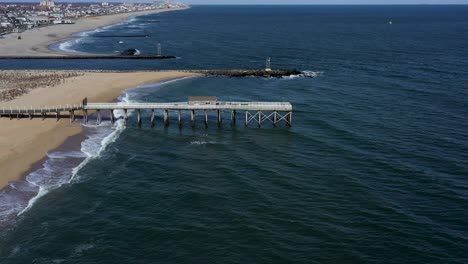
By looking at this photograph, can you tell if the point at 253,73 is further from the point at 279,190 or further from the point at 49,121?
the point at 279,190

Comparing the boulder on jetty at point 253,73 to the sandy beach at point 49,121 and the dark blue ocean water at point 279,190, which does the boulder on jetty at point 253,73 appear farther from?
the dark blue ocean water at point 279,190

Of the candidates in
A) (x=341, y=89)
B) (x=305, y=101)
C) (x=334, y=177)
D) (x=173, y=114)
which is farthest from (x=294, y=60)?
(x=334, y=177)

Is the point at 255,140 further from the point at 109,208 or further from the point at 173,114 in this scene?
the point at 109,208

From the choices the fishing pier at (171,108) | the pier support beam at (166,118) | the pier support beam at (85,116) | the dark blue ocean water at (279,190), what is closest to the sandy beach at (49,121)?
the pier support beam at (85,116)

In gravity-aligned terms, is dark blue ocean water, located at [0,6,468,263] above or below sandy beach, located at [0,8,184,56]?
below

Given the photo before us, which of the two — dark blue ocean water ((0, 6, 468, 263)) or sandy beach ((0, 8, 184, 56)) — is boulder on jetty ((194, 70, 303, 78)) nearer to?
dark blue ocean water ((0, 6, 468, 263))

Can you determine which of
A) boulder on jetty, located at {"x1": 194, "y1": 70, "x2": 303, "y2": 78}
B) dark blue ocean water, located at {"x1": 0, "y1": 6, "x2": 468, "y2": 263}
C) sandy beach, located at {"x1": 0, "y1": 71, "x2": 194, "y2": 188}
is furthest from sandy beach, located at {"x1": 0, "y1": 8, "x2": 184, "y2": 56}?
dark blue ocean water, located at {"x1": 0, "y1": 6, "x2": 468, "y2": 263}

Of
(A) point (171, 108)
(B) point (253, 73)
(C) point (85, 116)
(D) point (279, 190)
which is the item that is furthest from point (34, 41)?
(D) point (279, 190)

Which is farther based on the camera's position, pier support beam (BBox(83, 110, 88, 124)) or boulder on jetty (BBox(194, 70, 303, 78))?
boulder on jetty (BBox(194, 70, 303, 78))

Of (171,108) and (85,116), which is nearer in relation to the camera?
(171,108)
